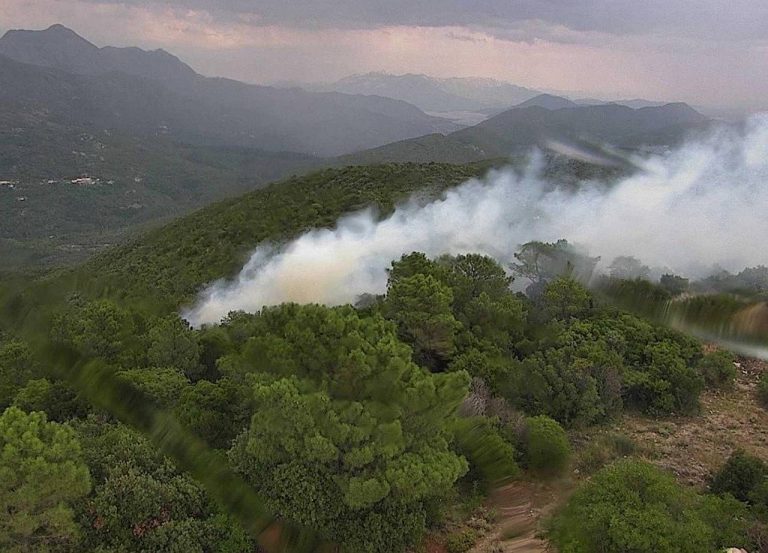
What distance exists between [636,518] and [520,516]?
5021 mm

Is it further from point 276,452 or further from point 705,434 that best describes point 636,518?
point 705,434

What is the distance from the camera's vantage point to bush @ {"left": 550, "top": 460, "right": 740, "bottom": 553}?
12.7 metres

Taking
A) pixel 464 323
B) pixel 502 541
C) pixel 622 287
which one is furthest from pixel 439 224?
pixel 622 287

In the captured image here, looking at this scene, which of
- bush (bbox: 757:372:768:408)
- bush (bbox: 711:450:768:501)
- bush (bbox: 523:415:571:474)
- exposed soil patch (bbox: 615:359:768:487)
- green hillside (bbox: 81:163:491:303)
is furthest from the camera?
green hillside (bbox: 81:163:491:303)

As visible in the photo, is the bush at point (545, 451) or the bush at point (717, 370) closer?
the bush at point (545, 451)

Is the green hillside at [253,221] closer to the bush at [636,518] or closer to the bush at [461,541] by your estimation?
the bush at [461,541]

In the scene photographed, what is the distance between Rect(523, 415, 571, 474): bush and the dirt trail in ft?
2.08

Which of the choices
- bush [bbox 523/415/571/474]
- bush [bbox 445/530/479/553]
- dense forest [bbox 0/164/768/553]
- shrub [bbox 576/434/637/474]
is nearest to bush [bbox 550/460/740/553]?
dense forest [bbox 0/164/768/553]

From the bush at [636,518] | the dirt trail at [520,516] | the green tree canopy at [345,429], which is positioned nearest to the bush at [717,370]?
the dirt trail at [520,516]

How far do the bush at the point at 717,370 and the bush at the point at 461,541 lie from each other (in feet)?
53.3

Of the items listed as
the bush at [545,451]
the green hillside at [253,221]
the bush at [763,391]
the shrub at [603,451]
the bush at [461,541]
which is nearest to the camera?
the bush at [461,541]

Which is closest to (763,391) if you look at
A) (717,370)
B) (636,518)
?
(717,370)

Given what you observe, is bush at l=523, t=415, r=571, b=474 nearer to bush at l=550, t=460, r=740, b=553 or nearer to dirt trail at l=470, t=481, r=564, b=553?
dirt trail at l=470, t=481, r=564, b=553

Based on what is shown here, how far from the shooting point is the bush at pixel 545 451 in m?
19.5
